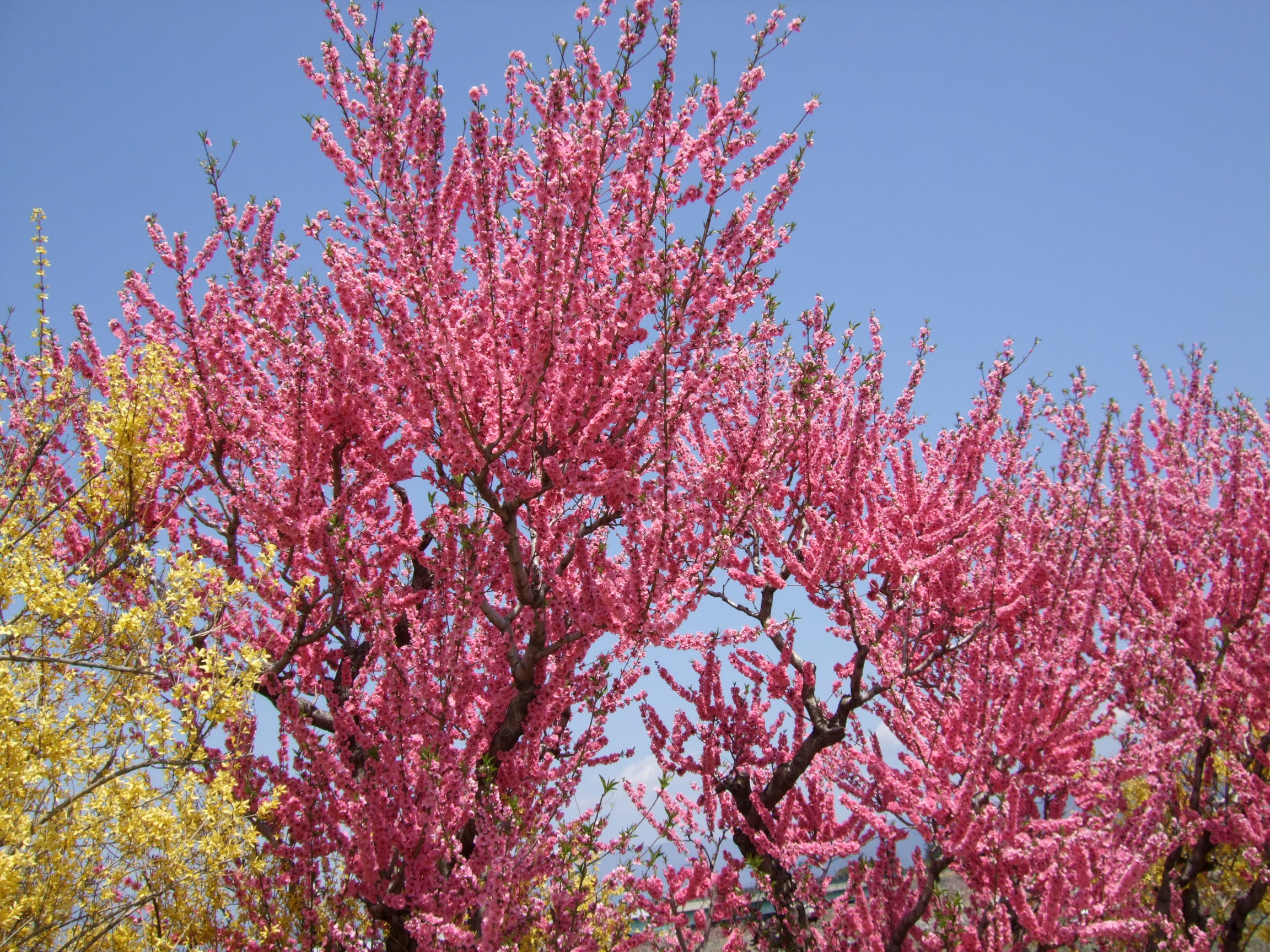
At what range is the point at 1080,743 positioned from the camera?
6.62 meters

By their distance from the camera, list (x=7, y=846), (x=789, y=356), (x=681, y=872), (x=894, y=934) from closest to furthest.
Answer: (x=7, y=846)
(x=894, y=934)
(x=681, y=872)
(x=789, y=356)

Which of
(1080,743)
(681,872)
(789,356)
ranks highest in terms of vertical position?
(789,356)

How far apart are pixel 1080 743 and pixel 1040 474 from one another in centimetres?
417

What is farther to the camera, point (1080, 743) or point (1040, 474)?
point (1040, 474)

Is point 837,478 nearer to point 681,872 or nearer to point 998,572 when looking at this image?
point 998,572

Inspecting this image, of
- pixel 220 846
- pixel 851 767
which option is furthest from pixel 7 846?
pixel 851 767

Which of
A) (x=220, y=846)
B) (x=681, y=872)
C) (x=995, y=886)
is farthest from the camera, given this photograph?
(x=681, y=872)

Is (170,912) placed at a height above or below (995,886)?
above

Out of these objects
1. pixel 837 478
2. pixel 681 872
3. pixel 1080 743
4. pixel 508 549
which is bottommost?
pixel 681 872

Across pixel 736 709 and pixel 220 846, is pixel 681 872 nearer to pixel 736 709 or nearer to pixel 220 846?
pixel 736 709

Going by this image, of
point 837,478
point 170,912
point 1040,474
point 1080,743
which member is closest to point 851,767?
point 1080,743

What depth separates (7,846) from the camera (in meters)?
4.18

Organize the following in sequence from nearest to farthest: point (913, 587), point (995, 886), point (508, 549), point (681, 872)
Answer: point (508, 549) → point (995, 886) → point (913, 587) → point (681, 872)

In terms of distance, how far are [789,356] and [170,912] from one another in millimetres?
7577
